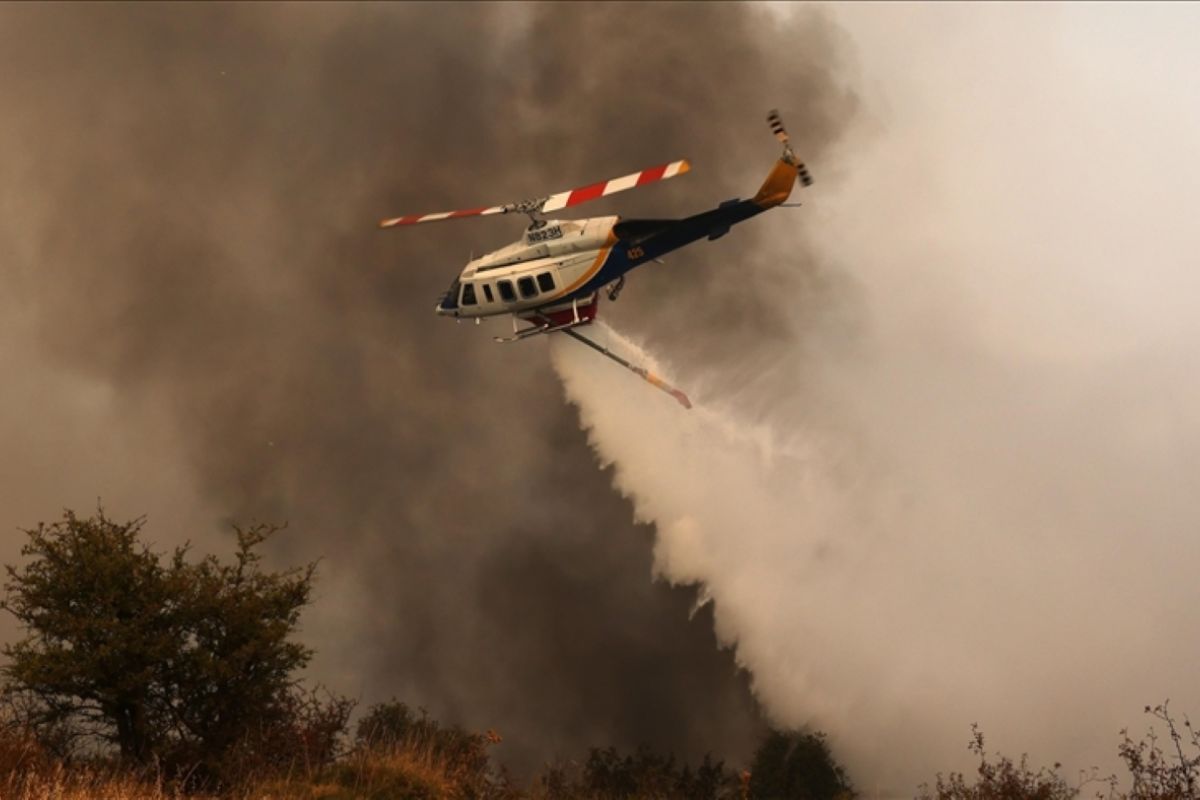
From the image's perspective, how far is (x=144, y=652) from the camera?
23266mm

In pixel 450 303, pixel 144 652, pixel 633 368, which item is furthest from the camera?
pixel 633 368

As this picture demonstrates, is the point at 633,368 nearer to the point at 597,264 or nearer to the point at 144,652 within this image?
the point at 597,264

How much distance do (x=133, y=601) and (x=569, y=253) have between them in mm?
16210

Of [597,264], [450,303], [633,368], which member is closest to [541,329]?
[597,264]

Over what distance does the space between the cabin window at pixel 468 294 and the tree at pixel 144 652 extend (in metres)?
14.2

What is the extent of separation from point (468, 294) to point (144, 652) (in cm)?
1644

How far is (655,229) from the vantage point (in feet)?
119

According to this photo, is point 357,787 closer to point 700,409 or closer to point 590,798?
point 590,798

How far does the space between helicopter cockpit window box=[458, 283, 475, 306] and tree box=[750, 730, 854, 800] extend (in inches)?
626

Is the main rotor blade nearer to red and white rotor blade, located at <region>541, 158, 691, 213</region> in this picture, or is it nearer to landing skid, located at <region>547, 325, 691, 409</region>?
red and white rotor blade, located at <region>541, 158, 691, 213</region>

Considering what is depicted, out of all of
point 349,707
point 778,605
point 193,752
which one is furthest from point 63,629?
point 778,605

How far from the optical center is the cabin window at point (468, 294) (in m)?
37.4

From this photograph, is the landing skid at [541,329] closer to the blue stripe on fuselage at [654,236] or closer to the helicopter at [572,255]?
the helicopter at [572,255]

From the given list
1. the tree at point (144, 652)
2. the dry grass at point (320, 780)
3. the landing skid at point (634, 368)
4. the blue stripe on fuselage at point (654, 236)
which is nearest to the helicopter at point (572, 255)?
the blue stripe on fuselage at point (654, 236)
